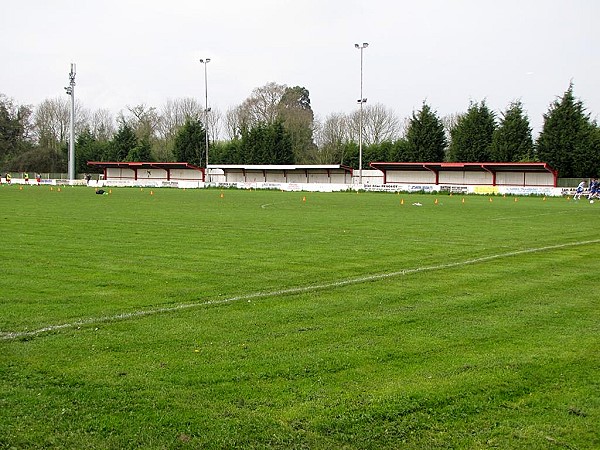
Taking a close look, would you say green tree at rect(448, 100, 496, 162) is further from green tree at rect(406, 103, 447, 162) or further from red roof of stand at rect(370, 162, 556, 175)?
red roof of stand at rect(370, 162, 556, 175)

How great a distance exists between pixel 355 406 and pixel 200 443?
130cm

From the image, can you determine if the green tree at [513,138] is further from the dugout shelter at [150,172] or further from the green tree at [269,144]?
the dugout shelter at [150,172]

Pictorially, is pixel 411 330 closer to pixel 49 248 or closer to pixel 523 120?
pixel 49 248

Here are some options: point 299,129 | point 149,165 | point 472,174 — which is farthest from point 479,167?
point 149,165

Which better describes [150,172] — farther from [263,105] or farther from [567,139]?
[567,139]

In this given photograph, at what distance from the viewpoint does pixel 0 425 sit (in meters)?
4.48

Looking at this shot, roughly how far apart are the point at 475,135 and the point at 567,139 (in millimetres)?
11778

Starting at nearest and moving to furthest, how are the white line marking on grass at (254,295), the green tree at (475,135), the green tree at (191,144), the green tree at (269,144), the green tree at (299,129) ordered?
1. the white line marking on grass at (254,295)
2. the green tree at (475,135)
3. the green tree at (269,144)
4. the green tree at (191,144)
5. the green tree at (299,129)

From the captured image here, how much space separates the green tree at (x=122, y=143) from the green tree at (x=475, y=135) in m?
50.2

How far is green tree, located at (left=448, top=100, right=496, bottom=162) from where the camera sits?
262 ft

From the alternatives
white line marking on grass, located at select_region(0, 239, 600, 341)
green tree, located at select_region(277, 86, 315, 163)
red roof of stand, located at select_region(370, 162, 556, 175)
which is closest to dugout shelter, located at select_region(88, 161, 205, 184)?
green tree, located at select_region(277, 86, 315, 163)

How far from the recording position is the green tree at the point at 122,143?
322 feet

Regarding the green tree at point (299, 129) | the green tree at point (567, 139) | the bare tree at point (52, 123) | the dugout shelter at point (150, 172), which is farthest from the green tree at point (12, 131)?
the green tree at point (567, 139)

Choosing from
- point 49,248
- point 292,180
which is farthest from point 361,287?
point 292,180
